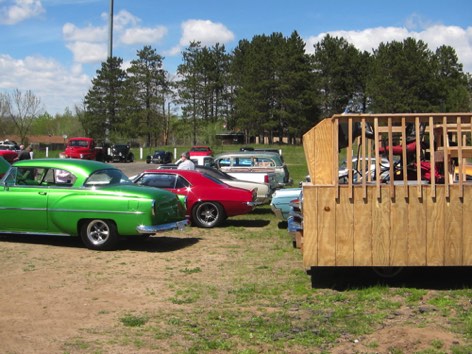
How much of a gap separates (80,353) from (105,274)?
319cm

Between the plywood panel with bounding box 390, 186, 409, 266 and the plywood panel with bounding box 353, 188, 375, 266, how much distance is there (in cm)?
26

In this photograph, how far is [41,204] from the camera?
10.1m

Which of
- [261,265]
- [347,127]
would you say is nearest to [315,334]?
[347,127]

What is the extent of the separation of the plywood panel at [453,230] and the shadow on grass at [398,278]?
54cm

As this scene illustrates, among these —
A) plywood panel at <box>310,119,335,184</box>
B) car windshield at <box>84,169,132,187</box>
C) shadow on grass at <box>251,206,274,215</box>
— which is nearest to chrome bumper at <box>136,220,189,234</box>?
car windshield at <box>84,169,132,187</box>

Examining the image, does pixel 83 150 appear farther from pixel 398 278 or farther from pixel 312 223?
pixel 312 223

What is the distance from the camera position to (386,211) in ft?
23.3

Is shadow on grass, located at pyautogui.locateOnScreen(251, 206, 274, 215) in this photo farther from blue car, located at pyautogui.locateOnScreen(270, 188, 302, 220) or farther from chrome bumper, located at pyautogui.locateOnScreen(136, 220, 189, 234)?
chrome bumper, located at pyautogui.locateOnScreen(136, 220, 189, 234)

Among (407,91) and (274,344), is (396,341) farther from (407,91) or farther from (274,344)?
(407,91)

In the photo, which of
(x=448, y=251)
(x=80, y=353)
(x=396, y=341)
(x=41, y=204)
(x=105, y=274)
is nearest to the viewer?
(x=80, y=353)

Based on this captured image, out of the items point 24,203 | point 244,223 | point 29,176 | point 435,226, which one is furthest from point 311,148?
point 244,223

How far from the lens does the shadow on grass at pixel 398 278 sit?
297 inches

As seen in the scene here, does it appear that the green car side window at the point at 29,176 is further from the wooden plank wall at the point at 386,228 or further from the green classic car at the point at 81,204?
the wooden plank wall at the point at 386,228

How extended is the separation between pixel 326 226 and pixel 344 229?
0.70ft
